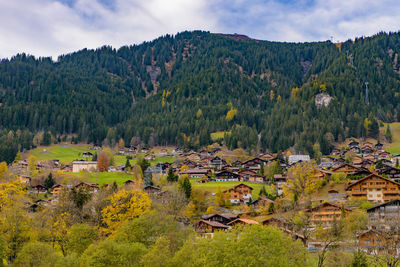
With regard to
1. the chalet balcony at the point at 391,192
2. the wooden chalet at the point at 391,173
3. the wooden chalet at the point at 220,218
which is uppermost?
the wooden chalet at the point at 391,173

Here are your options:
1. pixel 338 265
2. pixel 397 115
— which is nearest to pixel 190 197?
pixel 338 265

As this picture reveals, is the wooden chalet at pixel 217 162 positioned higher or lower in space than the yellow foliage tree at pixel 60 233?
higher

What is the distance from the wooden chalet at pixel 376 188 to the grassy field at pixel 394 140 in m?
77.8

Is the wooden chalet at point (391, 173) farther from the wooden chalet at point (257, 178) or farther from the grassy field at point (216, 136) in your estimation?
the grassy field at point (216, 136)

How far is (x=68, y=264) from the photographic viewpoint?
129 ft

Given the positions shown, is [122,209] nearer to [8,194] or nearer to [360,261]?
[8,194]

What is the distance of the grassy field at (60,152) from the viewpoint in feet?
540

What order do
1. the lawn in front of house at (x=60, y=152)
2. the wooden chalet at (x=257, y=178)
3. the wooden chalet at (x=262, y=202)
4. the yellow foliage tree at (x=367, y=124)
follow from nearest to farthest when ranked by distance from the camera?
Result: the wooden chalet at (x=262, y=202)
the wooden chalet at (x=257, y=178)
the lawn in front of house at (x=60, y=152)
the yellow foliage tree at (x=367, y=124)

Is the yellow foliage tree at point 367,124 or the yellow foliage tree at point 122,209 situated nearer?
the yellow foliage tree at point 122,209

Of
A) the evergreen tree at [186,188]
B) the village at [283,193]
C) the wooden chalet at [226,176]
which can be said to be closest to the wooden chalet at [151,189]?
the village at [283,193]

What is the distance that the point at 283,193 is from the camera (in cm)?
8412

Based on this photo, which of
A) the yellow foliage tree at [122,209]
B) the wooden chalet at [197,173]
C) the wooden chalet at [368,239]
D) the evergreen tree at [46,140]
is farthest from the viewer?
the evergreen tree at [46,140]

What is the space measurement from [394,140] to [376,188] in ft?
329

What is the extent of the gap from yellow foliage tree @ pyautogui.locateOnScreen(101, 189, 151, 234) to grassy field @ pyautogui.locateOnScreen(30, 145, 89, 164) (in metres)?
97.6
